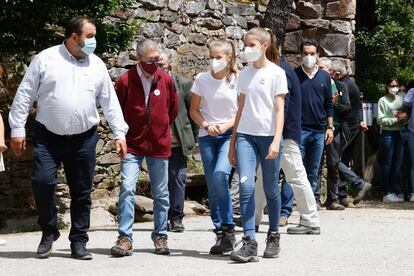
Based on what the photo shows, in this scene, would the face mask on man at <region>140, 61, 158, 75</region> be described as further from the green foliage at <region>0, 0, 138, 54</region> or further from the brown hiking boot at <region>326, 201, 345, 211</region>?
the brown hiking boot at <region>326, 201, 345, 211</region>

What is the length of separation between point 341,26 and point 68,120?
8402 mm

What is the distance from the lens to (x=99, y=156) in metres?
13.0

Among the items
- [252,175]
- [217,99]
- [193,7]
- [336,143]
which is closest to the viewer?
[252,175]

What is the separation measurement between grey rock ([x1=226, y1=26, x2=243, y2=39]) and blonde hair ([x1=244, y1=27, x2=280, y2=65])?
5.94 m

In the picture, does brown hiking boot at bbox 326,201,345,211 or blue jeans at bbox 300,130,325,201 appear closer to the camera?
blue jeans at bbox 300,130,325,201

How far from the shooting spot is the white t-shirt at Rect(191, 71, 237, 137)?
8375mm

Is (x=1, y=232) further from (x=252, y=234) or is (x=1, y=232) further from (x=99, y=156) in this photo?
(x=252, y=234)

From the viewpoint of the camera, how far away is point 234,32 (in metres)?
14.5

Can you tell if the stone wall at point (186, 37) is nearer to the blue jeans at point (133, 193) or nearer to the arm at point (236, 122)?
the blue jeans at point (133, 193)

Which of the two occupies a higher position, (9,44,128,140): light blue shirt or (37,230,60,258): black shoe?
(9,44,128,140): light blue shirt

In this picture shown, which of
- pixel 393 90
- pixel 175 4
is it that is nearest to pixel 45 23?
pixel 175 4

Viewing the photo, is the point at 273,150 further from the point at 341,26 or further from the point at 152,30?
the point at 341,26

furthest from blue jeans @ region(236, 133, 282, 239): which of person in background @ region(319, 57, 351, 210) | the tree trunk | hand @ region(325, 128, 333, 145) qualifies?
the tree trunk

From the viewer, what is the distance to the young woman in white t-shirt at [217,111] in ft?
27.0
